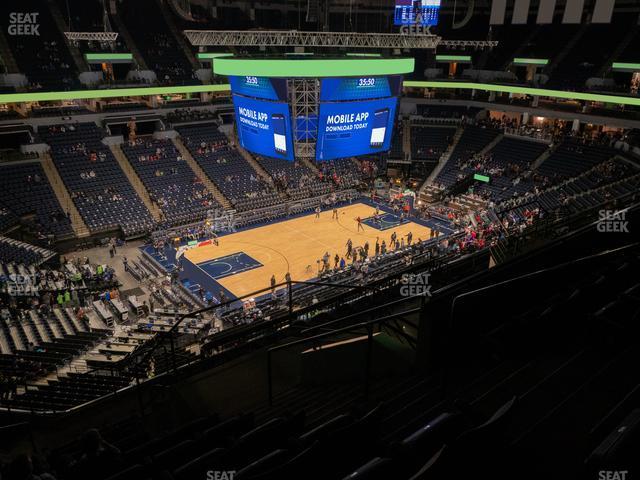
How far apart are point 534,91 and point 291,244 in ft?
79.4

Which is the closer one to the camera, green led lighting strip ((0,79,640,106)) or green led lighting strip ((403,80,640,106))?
green led lighting strip ((0,79,640,106))

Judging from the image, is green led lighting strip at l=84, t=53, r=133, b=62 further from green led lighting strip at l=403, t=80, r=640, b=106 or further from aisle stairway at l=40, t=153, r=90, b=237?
green led lighting strip at l=403, t=80, r=640, b=106

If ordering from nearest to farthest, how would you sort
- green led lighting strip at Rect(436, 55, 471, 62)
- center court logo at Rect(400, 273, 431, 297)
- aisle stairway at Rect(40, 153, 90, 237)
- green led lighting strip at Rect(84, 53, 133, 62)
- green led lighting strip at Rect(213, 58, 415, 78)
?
1. center court logo at Rect(400, 273, 431, 297)
2. green led lighting strip at Rect(213, 58, 415, 78)
3. aisle stairway at Rect(40, 153, 90, 237)
4. green led lighting strip at Rect(84, 53, 133, 62)
5. green led lighting strip at Rect(436, 55, 471, 62)

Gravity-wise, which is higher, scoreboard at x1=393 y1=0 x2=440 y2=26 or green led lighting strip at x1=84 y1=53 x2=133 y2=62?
scoreboard at x1=393 y1=0 x2=440 y2=26

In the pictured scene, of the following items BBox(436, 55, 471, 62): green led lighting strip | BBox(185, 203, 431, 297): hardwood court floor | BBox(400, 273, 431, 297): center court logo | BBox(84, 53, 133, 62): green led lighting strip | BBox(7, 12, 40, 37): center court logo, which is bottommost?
BBox(185, 203, 431, 297): hardwood court floor

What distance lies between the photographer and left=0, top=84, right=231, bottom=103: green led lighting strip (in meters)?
31.4

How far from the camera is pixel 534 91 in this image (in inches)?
1542

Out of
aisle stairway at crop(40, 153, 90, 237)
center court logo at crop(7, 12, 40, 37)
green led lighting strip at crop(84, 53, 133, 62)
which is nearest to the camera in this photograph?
aisle stairway at crop(40, 153, 90, 237)

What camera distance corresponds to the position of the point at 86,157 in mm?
33906

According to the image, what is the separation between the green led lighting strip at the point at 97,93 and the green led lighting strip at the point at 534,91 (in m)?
18.2

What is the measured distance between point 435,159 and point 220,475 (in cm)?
3996

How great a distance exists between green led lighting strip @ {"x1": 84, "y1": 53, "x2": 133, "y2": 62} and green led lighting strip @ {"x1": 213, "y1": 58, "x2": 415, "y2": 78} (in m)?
24.3

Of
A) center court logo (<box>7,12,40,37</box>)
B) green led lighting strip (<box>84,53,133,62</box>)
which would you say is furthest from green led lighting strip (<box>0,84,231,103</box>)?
center court logo (<box>7,12,40,37</box>)

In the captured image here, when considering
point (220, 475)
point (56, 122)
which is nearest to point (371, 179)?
point (56, 122)
